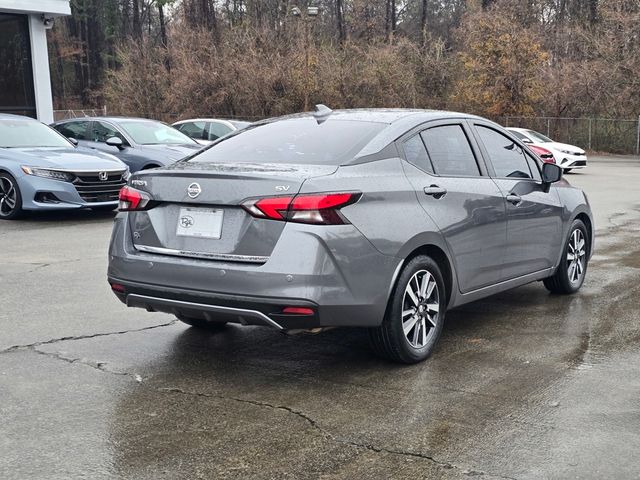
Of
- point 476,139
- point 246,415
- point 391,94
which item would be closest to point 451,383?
point 246,415

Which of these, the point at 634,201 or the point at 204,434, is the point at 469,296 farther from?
the point at 634,201

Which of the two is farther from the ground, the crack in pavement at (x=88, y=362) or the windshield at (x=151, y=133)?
the windshield at (x=151, y=133)

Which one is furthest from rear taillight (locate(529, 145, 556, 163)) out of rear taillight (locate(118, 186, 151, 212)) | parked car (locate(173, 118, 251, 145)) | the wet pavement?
rear taillight (locate(118, 186, 151, 212))

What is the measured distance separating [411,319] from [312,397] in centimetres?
91

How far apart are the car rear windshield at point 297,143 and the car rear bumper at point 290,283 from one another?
0.68 metres

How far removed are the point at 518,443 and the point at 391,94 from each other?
34.1 meters

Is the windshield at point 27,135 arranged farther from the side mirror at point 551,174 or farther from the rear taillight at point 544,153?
the rear taillight at point 544,153

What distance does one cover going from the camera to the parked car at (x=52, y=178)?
39.0 ft

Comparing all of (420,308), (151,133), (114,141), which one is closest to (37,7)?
(151,133)

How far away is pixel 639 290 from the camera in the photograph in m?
7.66

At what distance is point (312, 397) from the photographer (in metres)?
4.64

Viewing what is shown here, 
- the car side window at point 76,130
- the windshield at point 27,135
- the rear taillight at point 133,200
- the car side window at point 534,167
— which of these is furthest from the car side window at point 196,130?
the rear taillight at point 133,200

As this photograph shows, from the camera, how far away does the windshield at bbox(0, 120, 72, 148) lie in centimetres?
1290

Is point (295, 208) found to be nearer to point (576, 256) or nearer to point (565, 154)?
point (576, 256)
